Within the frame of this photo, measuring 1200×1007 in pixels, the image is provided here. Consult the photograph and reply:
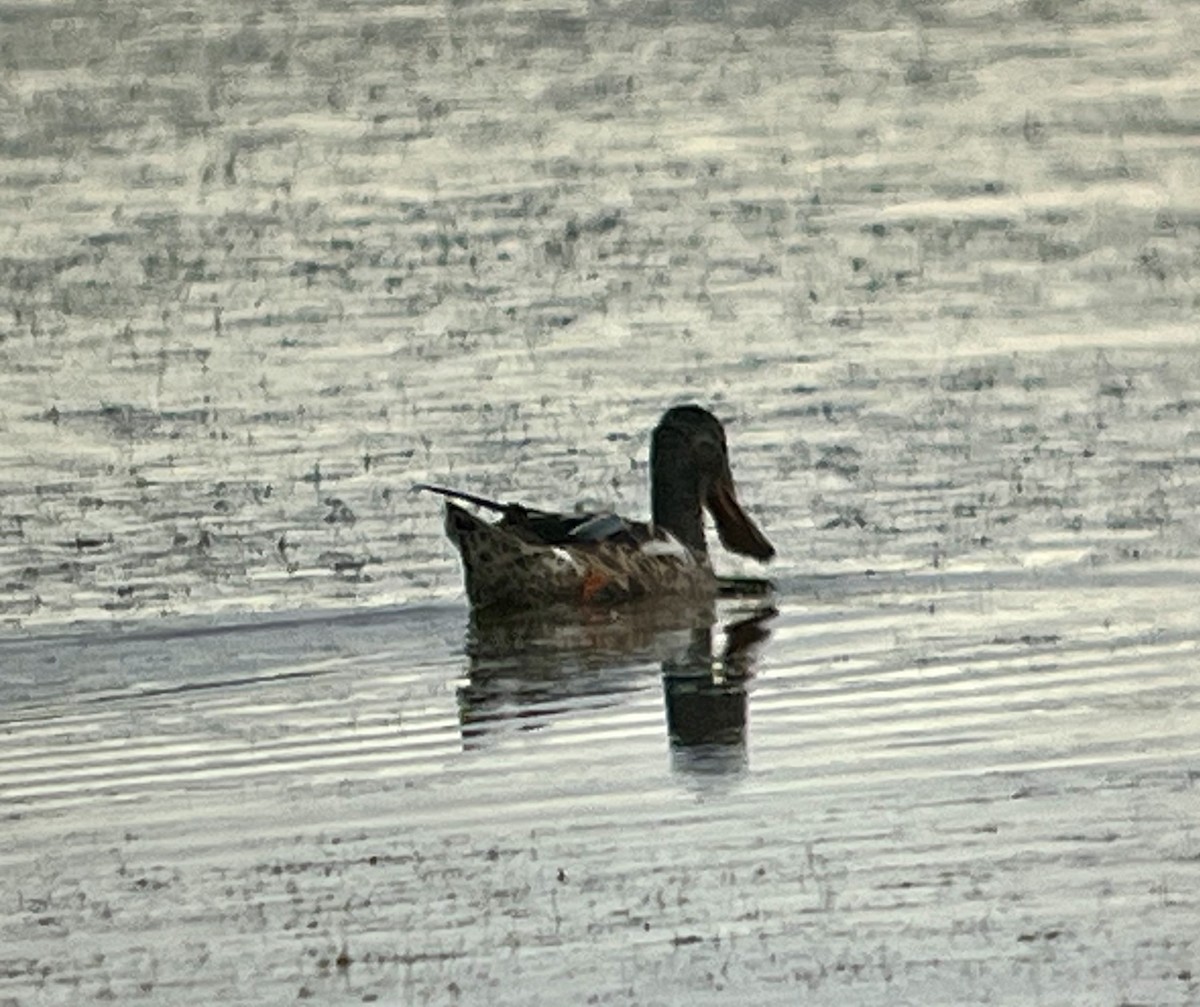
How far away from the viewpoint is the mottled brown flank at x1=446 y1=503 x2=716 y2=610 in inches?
500

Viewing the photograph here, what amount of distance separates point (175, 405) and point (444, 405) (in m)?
1.15

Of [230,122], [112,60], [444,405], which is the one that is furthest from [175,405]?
[112,60]

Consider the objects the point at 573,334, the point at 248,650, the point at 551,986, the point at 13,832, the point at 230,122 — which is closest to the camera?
the point at 551,986

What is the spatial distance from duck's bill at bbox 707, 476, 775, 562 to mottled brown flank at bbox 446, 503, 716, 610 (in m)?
0.18

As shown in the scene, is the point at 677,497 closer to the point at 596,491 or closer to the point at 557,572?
the point at 596,491

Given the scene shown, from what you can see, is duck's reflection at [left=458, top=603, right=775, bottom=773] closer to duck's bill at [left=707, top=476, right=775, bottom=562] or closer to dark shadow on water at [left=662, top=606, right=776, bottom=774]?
dark shadow on water at [left=662, top=606, right=776, bottom=774]

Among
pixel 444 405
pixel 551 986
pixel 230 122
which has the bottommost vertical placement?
pixel 551 986

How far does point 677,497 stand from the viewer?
14141mm

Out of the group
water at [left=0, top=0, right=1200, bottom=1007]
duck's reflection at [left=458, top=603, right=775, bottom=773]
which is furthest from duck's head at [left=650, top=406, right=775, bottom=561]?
duck's reflection at [left=458, top=603, right=775, bottom=773]

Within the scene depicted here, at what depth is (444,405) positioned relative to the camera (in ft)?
50.9

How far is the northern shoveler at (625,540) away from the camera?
41.8 feet

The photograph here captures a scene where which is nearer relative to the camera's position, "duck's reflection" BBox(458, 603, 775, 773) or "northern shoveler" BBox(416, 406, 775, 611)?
"duck's reflection" BBox(458, 603, 775, 773)

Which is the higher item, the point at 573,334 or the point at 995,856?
the point at 573,334

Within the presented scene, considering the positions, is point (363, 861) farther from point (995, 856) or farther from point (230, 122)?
point (230, 122)
